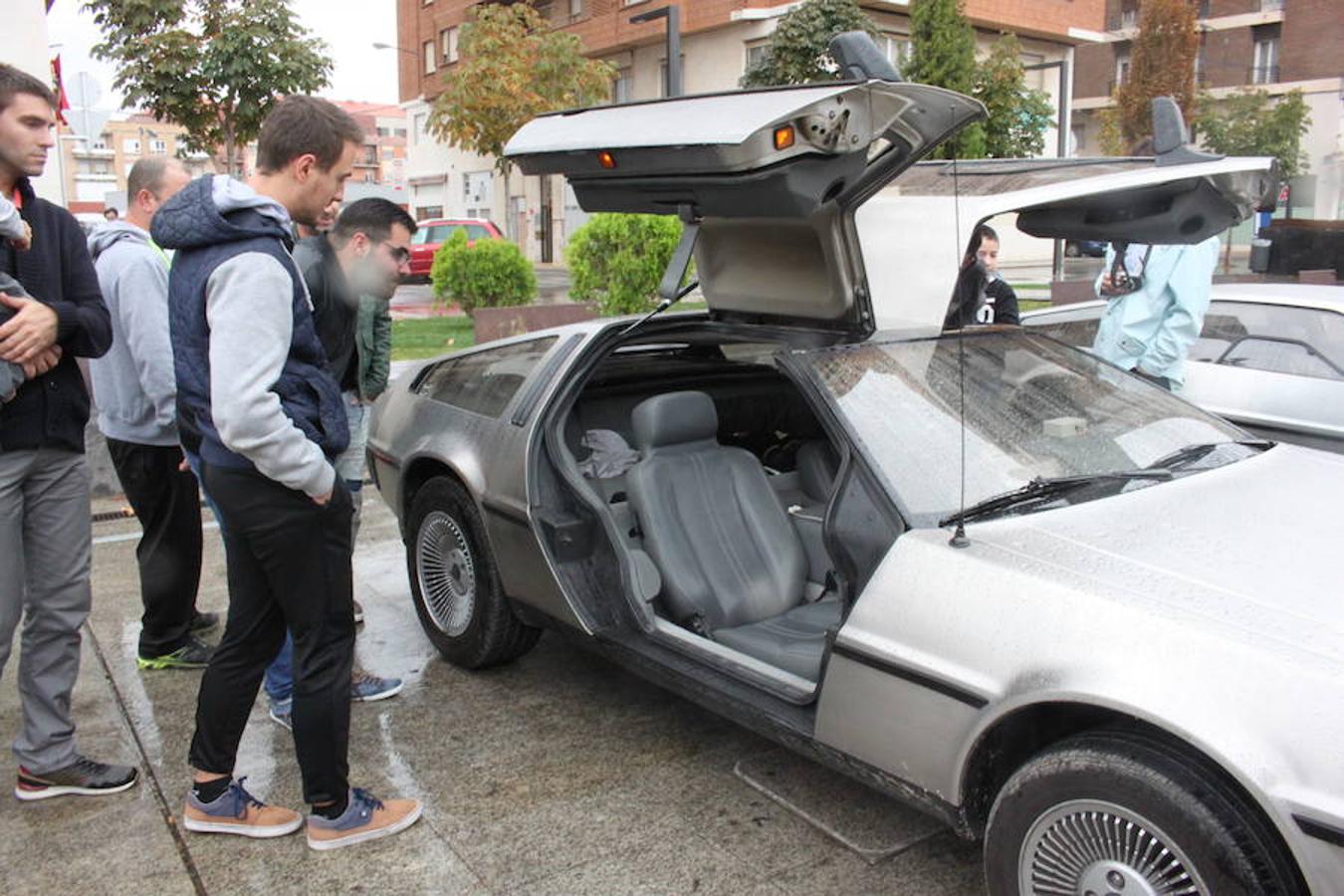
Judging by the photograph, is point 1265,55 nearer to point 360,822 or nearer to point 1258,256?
point 1258,256

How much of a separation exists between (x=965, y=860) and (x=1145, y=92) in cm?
2787

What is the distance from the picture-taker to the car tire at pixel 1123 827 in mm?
2098

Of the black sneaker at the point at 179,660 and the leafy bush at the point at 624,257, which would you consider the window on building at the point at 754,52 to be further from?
the black sneaker at the point at 179,660

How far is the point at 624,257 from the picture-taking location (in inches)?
464

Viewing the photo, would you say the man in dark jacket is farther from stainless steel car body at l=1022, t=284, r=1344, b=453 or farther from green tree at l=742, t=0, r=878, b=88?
green tree at l=742, t=0, r=878, b=88

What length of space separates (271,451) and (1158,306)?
14.2 ft

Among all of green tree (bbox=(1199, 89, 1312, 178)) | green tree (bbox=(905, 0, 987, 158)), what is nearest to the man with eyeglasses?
green tree (bbox=(905, 0, 987, 158))

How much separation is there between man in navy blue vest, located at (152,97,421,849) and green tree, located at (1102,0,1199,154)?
27.0 m

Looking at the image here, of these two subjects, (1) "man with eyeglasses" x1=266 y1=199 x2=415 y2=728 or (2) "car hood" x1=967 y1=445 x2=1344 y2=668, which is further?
(1) "man with eyeglasses" x1=266 y1=199 x2=415 y2=728

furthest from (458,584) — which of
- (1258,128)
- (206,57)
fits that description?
(1258,128)

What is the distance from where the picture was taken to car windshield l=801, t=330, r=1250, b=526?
3.02m

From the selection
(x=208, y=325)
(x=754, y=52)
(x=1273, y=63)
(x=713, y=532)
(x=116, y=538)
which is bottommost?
(x=116, y=538)

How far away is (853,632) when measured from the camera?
9.15 ft

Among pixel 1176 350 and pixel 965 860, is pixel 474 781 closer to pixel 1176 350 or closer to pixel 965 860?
pixel 965 860
